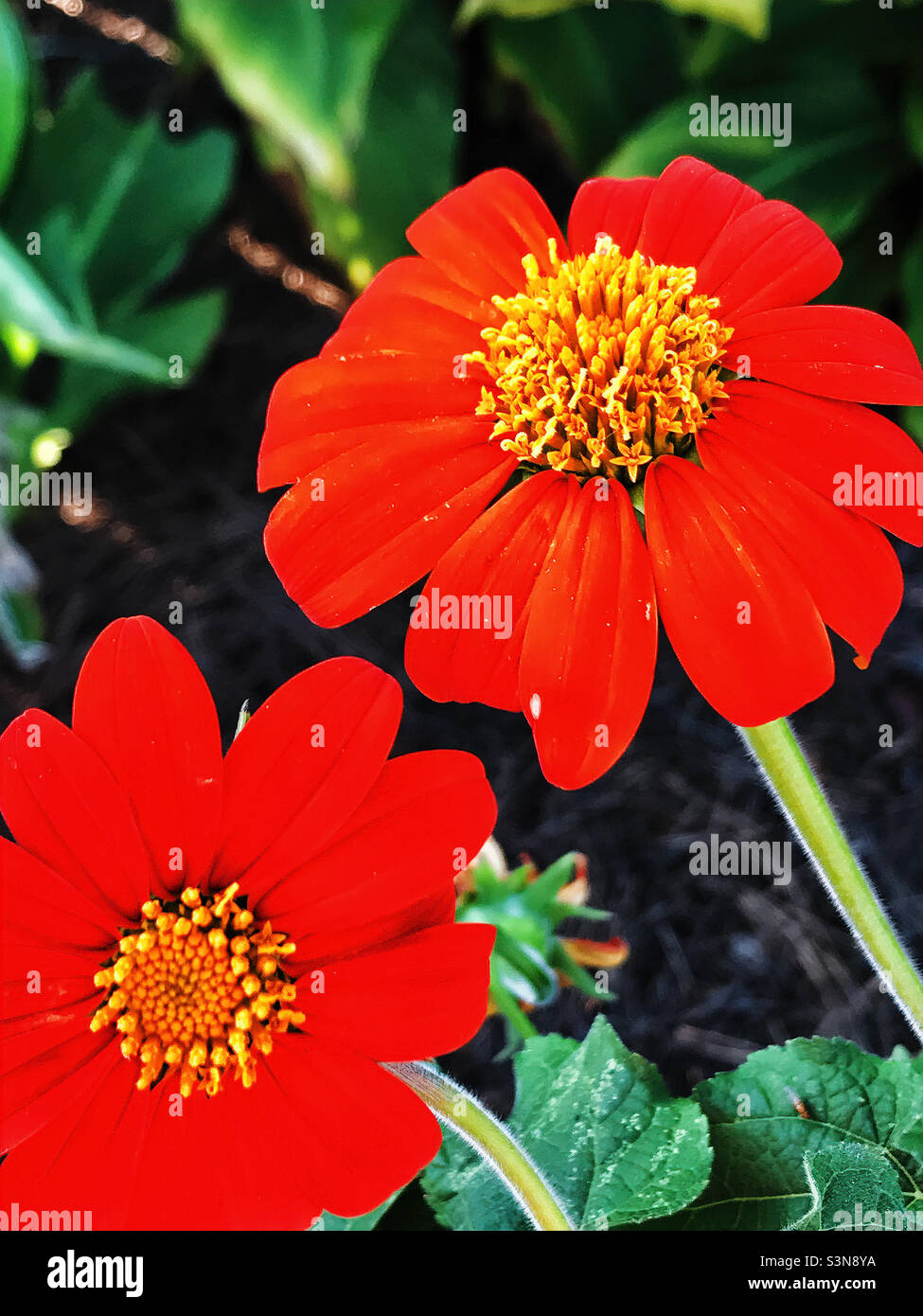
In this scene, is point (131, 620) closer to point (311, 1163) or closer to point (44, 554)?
point (311, 1163)

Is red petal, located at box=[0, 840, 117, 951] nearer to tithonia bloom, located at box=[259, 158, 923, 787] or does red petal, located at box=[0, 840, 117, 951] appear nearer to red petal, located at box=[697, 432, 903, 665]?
tithonia bloom, located at box=[259, 158, 923, 787]

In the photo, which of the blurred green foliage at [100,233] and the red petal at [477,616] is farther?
the blurred green foliage at [100,233]

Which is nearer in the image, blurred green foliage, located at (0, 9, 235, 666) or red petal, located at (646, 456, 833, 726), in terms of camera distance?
red petal, located at (646, 456, 833, 726)

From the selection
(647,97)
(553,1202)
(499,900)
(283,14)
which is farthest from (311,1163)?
(647,97)

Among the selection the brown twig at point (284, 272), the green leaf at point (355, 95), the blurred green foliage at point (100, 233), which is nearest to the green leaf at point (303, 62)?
the green leaf at point (355, 95)

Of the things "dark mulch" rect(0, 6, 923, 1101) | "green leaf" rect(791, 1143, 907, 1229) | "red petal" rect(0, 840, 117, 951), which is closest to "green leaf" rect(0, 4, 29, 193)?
"dark mulch" rect(0, 6, 923, 1101)

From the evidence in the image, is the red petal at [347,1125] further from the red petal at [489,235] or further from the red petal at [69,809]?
the red petal at [489,235]
